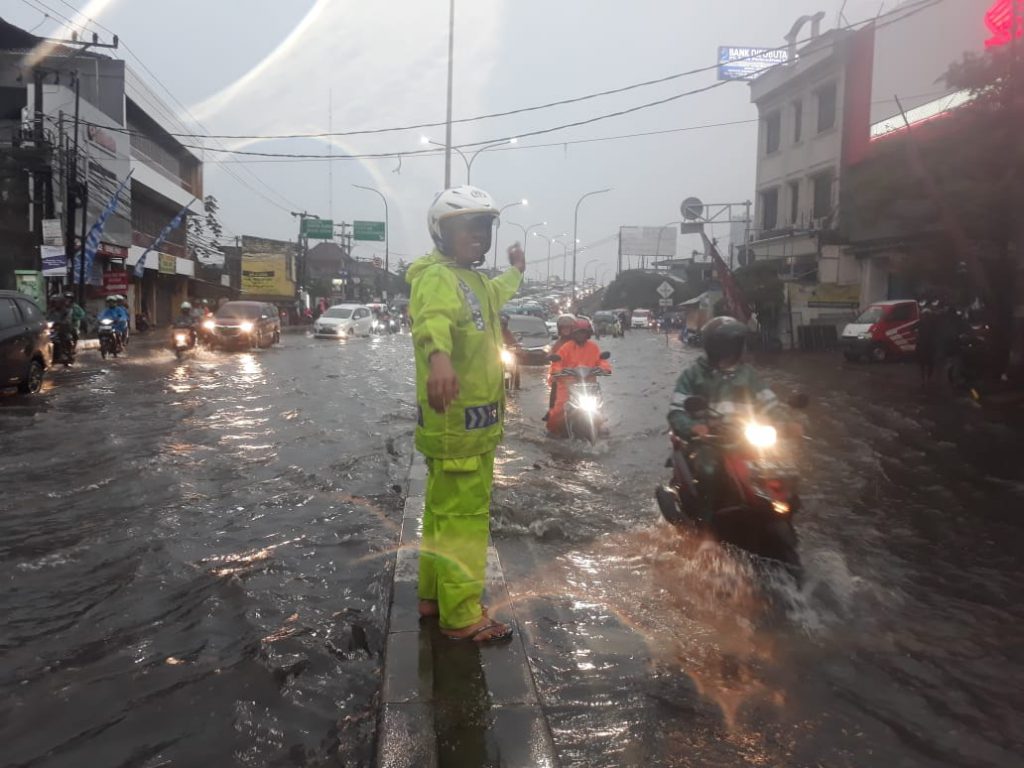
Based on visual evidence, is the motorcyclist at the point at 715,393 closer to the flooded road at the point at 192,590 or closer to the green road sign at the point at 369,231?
the flooded road at the point at 192,590

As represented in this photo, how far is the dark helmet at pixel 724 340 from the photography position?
4883 mm

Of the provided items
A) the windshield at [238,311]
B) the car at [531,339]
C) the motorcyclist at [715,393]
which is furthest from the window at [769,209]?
the motorcyclist at [715,393]

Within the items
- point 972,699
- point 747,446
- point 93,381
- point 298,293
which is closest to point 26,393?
point 93,381

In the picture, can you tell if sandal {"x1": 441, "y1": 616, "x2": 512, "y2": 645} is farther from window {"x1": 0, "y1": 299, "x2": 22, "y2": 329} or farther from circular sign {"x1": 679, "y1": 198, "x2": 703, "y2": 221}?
circular sign {"x1": 679, "y1": 198, "x2": 703, "y2": 221}

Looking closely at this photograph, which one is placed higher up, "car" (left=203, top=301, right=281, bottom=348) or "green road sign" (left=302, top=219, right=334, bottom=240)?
"green road sign" (left=302, top=219, right=334, bottom=240)

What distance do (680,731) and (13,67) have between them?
3879 centimetres

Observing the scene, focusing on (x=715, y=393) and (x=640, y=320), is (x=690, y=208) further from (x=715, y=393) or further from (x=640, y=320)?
(x=715, y=393)

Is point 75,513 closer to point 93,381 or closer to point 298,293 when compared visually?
point 93,381

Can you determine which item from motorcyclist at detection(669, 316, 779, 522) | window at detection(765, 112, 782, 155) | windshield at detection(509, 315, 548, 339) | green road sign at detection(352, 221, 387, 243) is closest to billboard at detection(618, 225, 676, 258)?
green road sign at detection(352, 221, 387, 243)

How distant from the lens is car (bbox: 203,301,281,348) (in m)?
25.1

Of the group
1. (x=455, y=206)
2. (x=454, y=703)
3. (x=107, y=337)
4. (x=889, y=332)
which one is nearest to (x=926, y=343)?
(x=889, y=332)

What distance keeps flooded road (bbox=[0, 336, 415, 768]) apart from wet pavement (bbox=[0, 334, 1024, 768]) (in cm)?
2

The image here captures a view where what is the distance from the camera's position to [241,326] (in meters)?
25.1

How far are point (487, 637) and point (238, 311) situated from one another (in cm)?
2458
